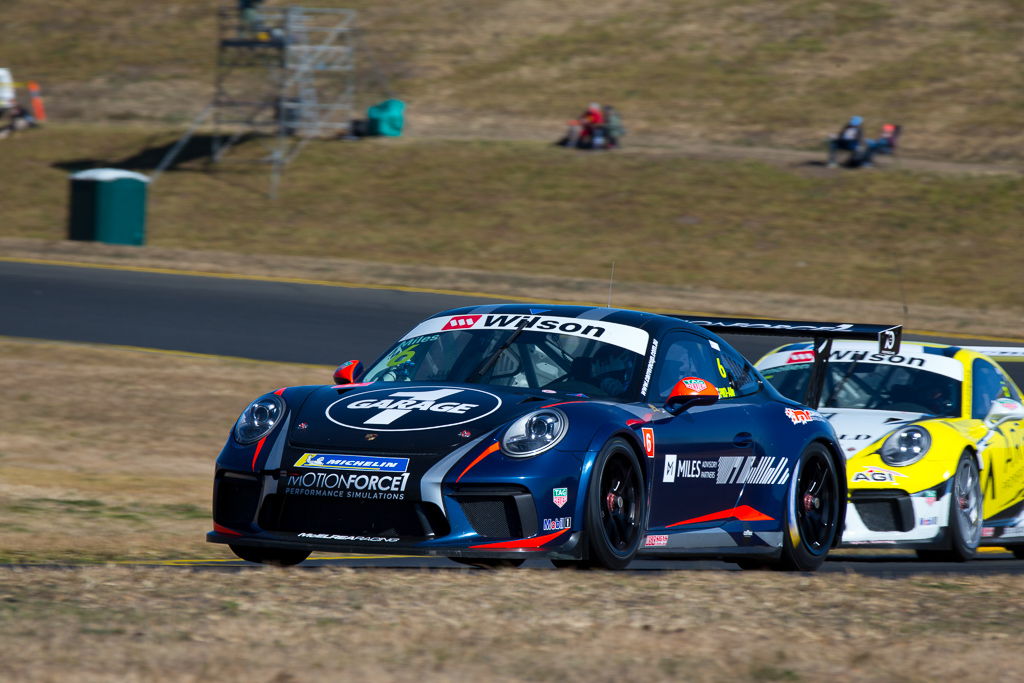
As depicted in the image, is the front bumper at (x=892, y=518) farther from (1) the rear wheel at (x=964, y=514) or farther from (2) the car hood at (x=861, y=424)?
(2) the car hood at (x=861, y=424)

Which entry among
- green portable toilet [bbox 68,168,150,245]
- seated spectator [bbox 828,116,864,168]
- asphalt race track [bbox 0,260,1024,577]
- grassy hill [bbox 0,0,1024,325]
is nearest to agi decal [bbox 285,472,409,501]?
asphalt race track [bbox 0,260,1024,577]

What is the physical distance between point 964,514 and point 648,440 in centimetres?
342

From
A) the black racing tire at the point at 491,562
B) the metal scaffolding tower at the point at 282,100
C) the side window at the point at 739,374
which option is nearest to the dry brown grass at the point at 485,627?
the black racing tire at the point at 491,562

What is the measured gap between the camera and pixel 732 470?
755 cm

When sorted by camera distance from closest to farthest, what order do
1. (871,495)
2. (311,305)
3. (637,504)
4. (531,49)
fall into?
(637,504), (871,495), (311,305), (531,49)

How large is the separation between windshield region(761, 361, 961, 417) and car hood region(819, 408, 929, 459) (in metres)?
0.29

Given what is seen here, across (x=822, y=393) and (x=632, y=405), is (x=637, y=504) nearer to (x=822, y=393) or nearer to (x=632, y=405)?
(x=632, y=405)

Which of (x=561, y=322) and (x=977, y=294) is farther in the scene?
(x=977, y=294)

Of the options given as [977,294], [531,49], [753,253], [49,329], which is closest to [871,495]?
[49,329]

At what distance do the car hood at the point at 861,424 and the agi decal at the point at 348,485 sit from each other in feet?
12.1

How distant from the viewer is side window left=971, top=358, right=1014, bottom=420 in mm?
10219

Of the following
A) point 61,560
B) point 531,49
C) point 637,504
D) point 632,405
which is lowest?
point 61,560

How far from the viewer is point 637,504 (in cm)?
691

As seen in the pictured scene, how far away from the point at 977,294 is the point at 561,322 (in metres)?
18.2
